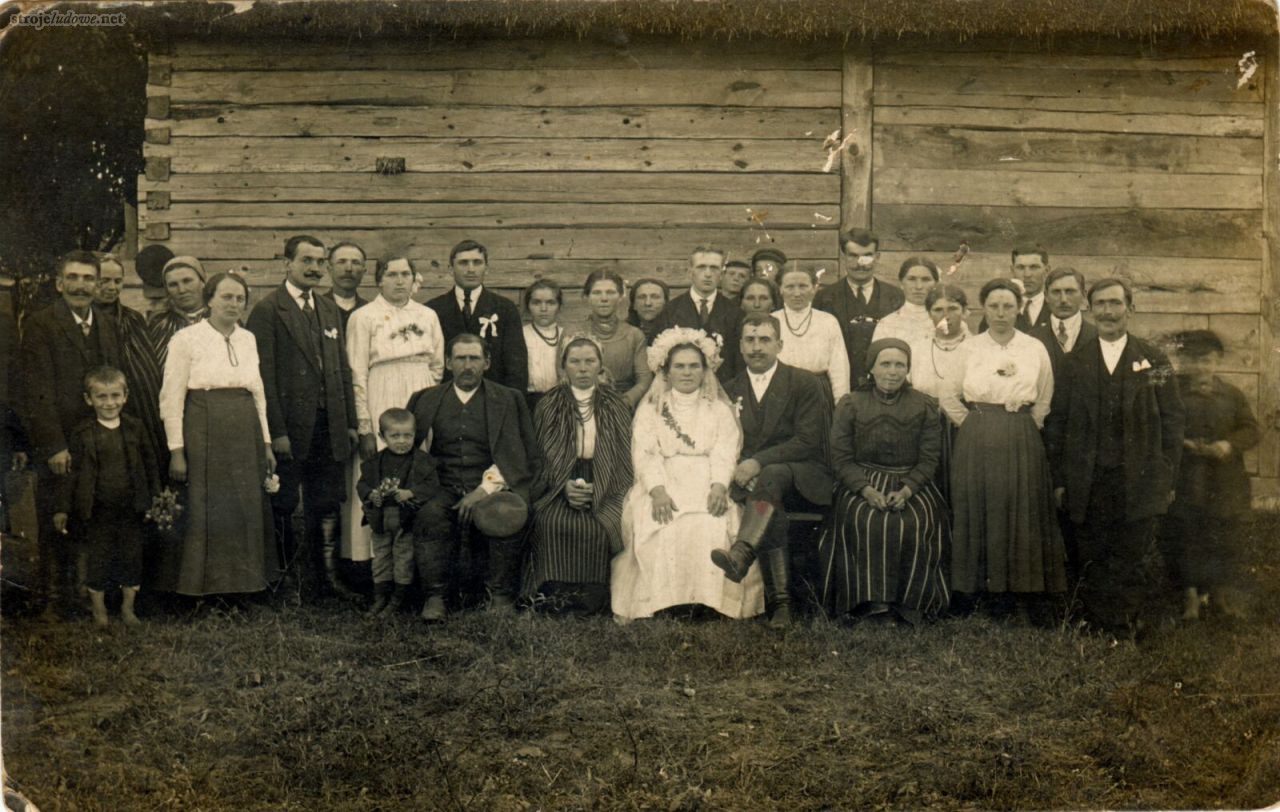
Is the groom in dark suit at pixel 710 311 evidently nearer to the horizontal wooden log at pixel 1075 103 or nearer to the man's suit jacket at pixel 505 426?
the man's suit jacket at pixel 505 426

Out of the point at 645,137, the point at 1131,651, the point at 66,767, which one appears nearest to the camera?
the point at 66,767

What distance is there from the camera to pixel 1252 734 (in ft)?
18.4

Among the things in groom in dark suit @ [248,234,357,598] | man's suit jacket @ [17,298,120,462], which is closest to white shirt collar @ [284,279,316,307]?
groom in dark suit @ [248,234,357,598]

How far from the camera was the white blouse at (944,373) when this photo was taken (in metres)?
6.07

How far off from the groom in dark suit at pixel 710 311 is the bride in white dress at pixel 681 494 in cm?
10

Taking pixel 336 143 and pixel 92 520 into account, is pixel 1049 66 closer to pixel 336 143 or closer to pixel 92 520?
pixel 336 143

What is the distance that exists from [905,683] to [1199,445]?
6.67ft

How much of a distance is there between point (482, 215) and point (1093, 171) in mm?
3241

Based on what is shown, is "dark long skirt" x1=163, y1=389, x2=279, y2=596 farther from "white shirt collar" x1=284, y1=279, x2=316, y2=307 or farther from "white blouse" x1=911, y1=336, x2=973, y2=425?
"white blouse" x1=911, y1=336, x2=973, y2=425

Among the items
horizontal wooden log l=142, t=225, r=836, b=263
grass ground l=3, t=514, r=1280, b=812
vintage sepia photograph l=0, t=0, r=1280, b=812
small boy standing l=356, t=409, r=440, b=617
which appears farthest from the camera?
horizontal wooden log l=142, t=225, r=836, b=263

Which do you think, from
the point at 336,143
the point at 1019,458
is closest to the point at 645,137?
the point at 336,143

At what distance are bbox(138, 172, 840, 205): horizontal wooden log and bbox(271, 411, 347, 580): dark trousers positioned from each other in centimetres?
121

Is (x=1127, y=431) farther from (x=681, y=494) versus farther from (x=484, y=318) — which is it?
(x=484, y=318)

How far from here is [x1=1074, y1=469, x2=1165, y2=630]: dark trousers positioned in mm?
6008
